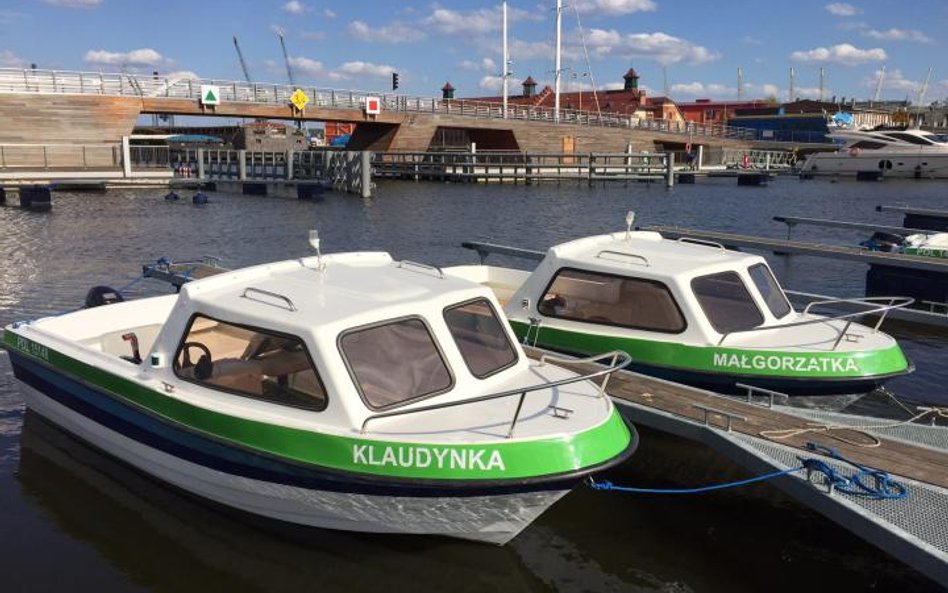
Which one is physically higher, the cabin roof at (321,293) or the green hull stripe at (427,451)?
the cabin roof at (321,293)

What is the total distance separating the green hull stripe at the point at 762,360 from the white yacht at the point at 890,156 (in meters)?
68.8

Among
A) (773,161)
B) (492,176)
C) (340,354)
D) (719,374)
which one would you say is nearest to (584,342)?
(719,374)

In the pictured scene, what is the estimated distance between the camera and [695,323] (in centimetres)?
967

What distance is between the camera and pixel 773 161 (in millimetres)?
A: 90875

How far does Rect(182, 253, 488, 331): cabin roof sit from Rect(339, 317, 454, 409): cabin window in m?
0.14

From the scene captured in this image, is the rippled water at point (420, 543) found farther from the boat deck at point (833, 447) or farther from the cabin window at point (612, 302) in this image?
the cabin window at point (612, 302)

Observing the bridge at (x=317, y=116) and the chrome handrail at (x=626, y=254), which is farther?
the bridge at (x=317, y=116)

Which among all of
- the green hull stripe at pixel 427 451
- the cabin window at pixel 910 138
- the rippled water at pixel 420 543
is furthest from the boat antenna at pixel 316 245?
the cabin window at pixel 910 138

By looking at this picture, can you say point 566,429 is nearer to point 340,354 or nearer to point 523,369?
point 523,369

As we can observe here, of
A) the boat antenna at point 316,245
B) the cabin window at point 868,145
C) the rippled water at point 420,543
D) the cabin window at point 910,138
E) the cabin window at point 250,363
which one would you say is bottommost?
the rippled water at point 420,543

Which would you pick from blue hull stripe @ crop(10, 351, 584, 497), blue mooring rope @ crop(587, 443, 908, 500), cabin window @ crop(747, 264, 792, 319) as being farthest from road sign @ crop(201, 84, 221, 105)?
blue mooring rope @ crop(587, 443, 908, 500)

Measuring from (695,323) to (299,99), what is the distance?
54.5m

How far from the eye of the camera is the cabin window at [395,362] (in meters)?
6.70

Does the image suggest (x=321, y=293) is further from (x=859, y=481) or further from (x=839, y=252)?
(x=839, y=252)
